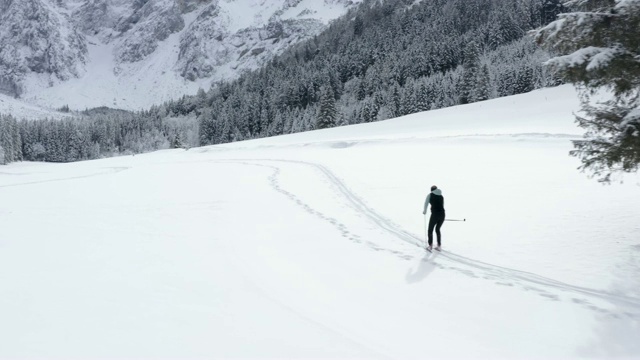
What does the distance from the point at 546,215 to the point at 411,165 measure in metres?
14.4

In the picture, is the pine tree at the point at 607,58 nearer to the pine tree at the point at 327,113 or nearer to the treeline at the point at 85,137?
the pine tree at the point at 327,113

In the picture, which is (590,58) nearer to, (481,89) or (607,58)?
(607,58)

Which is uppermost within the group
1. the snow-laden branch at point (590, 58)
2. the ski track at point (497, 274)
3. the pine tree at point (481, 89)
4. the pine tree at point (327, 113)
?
→ the pine tree at point (481, 89)

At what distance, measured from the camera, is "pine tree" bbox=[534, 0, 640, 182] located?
8.82 m

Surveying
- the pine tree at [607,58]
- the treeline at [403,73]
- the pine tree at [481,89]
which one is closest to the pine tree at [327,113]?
the treeline at [403,73]

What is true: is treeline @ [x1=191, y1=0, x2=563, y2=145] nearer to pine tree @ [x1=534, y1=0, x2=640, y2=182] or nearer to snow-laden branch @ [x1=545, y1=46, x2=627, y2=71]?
pine tree @ [x1=534, y1=0, x2=640, y2=182]

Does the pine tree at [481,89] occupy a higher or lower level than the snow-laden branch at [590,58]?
higher

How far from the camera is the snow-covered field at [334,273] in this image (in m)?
7.07

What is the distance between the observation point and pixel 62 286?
955 cm

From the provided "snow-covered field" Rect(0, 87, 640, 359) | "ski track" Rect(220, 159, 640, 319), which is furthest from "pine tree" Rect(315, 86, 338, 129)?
"ski track" Rect(220, 159, 640, 319)

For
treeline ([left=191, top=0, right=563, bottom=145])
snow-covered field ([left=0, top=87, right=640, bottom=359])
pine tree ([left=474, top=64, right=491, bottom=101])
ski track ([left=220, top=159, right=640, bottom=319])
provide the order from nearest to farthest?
snow-covered field ([left=0, top=87, right=640, bottom=359]), ski track ([left=220, top=159, right=640, bottom=319]), pine tree ([left=474, top=64, right=491, bottom=101]), treeline ([left=191, top=0, right=563, bottom=145])

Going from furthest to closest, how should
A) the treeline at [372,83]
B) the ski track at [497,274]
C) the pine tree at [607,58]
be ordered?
the treeline at [372,83] → the pine tree at [607,58] → the ski track at [497,274]

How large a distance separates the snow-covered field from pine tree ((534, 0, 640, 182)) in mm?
3016

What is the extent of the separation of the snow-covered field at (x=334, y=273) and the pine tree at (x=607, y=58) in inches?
119
